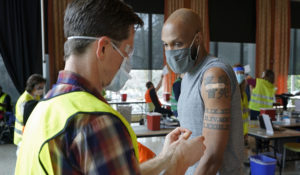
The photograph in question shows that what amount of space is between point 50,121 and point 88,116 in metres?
0.10

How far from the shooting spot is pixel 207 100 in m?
1.24

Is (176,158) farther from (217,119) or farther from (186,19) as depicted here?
(186,19)

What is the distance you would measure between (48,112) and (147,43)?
7.06 m

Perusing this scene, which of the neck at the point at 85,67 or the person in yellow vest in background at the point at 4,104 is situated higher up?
the neck at the point at 85,67

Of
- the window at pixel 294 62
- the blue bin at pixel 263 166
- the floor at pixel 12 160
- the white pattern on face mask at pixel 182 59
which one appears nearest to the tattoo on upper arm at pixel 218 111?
the white pattern on face mask at pixel 182 59

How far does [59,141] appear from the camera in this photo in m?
0.55

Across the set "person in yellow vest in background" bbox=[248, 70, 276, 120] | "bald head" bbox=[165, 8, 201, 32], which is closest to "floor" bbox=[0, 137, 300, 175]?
"person in yellow vest in background" bbox=[248, 70, 276, 120]

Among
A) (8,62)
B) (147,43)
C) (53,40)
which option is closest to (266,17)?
(147,43)

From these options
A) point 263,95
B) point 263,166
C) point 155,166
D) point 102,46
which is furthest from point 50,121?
point 263,95

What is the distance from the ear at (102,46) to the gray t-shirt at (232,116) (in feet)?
2.42

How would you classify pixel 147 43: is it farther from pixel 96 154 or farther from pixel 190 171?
pixel 96 154

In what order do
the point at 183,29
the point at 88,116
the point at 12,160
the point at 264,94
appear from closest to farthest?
1. the point at 88,116
2. the point at 183,29
3. the point at 12,160
4. the point at 264,94

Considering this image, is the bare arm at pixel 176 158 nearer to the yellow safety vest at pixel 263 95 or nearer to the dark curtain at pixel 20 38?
the yellow safety vest at pixel 263 95

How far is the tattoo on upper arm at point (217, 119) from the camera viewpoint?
3.92 ft
